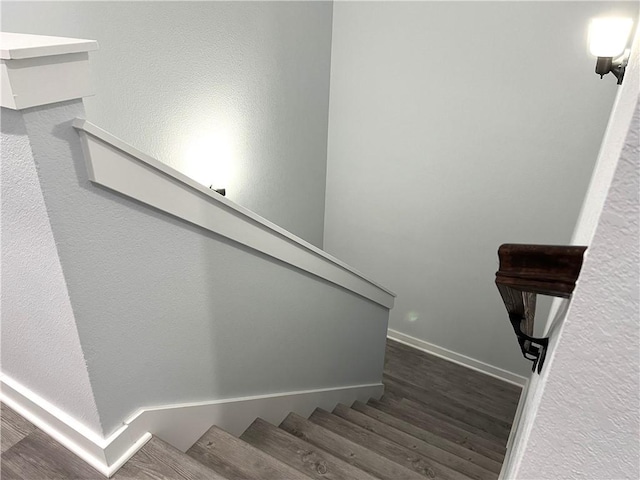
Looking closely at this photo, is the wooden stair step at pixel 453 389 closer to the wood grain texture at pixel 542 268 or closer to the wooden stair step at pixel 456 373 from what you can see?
the wooden stair step at pixel 456 373

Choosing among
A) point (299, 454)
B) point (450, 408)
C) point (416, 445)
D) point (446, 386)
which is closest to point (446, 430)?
point (450, 408)

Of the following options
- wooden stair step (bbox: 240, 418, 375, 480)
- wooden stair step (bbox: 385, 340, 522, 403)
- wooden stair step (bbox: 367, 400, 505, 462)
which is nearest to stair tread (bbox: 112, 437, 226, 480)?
wooden stair step (bbox: 240, 418, 375, 480)

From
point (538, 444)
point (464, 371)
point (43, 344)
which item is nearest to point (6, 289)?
point (43, 344)

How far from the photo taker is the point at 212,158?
2832 mm

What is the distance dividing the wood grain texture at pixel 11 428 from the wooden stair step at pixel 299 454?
2.42 feet

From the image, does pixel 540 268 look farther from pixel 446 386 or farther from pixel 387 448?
pixel 446 386

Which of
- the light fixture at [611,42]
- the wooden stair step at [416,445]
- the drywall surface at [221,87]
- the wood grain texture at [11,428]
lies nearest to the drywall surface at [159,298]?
the wood grain texture at [11,428]

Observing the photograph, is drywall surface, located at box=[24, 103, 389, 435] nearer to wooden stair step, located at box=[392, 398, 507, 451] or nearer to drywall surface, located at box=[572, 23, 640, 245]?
drywall surface, located at box=[572, 23, 640, 245]

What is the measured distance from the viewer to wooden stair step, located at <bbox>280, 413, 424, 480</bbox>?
188 centimetres

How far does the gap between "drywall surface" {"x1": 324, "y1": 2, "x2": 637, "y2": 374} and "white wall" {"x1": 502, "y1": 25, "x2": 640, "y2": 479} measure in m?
2.64

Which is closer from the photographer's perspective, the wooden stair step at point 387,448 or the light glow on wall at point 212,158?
the wooden stair step at point 387,448

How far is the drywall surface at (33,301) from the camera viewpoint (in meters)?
0.94

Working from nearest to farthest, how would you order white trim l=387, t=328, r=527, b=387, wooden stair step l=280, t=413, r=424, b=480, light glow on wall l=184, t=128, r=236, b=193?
1. wooden stair step l=280, t=413, r=424, b=480
2. light glow on wall l=184, t=128, r=236, b=193
3. white trim l=387, t=328, r=527, b=387

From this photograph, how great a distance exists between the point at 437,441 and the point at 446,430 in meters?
0.41
